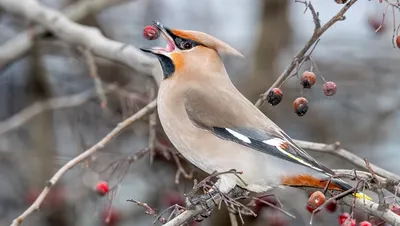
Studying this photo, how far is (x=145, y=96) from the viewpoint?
4.38 metres

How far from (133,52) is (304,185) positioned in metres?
1.24

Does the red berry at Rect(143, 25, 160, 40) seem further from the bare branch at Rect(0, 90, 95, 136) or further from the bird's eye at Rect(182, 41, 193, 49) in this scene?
the bare branch at Rect(0, 90, 95, 136)

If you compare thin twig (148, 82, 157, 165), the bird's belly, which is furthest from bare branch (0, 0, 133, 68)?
the bird's belly

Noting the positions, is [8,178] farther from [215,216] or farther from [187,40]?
[187,40]

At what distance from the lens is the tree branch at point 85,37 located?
11.2 ft

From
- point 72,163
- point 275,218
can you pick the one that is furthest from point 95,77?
point 275,218

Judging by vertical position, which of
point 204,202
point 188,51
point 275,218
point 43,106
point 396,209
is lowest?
point 43,106

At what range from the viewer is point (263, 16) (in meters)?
5.55

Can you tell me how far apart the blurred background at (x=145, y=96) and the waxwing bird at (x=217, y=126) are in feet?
4.05

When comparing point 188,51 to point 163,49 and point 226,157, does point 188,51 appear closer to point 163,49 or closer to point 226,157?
point 163,49

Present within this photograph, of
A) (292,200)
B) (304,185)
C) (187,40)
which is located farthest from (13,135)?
(304,185)

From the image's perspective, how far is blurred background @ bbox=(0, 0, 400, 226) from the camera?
477 centimetres

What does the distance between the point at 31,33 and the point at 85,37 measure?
1.87ft

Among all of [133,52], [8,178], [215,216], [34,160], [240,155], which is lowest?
[8,178]
